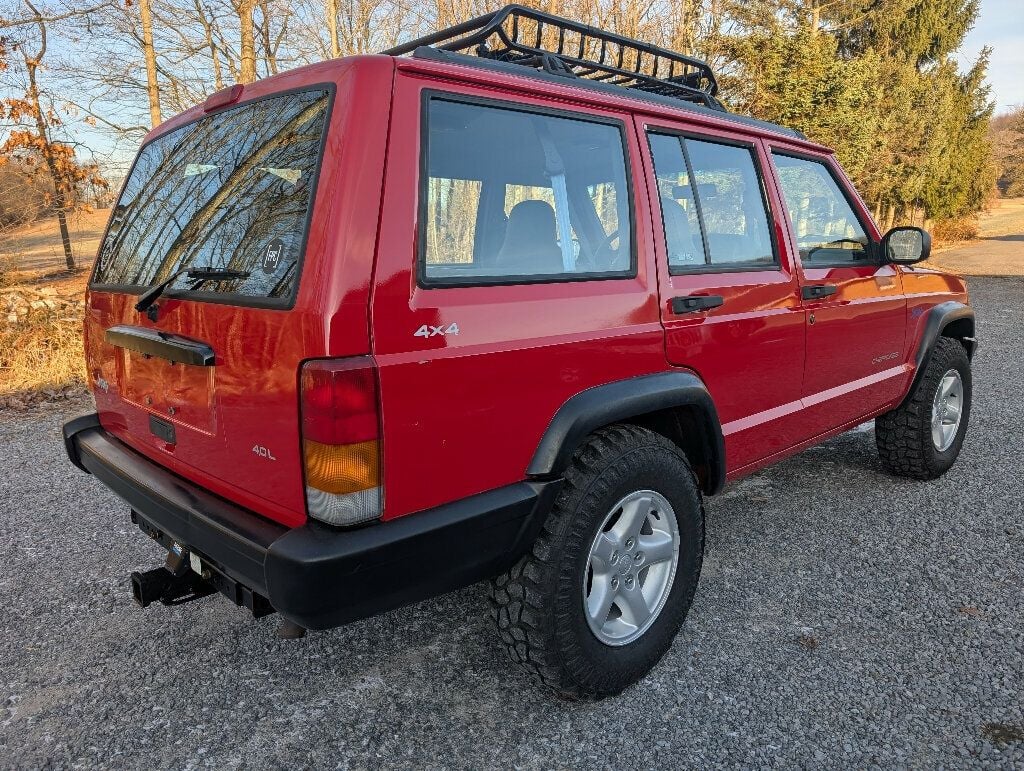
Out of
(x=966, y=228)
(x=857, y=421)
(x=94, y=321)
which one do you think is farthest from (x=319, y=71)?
(x=966, y=228)

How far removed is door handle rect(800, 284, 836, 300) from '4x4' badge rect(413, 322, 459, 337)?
1.84 m

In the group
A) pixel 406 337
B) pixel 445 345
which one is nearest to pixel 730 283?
pixel 445 345

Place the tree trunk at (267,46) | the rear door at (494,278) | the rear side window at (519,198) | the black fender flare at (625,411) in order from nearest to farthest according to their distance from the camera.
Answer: the rear door at (494,278) → the rear side window at (519,198) → the black fender flare at (625,411) → the tree trunk at (267,46)

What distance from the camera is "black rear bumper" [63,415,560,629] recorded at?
5.26 feet

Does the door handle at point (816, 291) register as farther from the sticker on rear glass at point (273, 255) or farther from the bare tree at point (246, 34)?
the bare tree at point (246, 34)

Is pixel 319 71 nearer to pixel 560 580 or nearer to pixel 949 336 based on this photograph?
pixel 560 580

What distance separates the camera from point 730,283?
262cm

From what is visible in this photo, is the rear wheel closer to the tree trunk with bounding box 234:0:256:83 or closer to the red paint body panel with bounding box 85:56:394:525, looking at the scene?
the red paint body panel with bounding box 85:56:394:525

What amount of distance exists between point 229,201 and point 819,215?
2.68 metres

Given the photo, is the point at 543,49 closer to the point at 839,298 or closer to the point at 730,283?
the point at 730,283

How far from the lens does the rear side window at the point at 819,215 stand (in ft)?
10.2

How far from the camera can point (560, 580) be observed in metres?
2.02

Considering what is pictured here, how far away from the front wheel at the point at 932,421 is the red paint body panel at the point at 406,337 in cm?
182

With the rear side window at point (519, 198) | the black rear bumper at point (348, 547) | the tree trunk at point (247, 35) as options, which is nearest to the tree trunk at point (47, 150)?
the tree trunk at point (247, 35)
